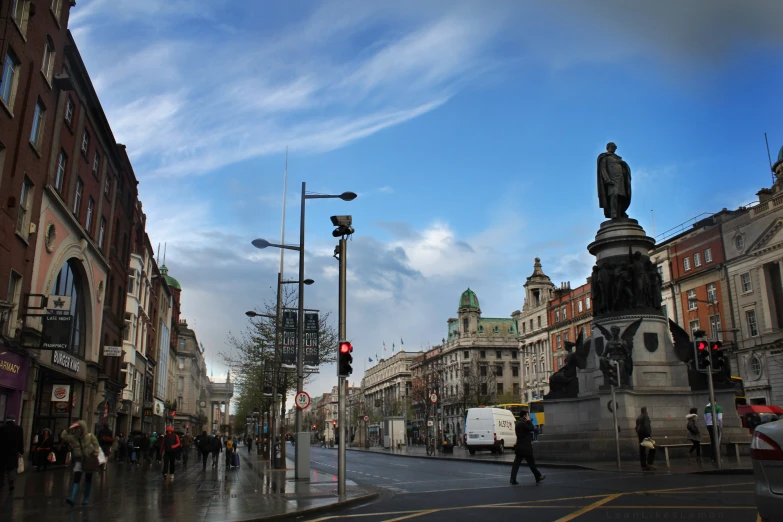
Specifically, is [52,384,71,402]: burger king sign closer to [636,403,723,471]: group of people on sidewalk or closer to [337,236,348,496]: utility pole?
[337,236,348,496]: utility pole

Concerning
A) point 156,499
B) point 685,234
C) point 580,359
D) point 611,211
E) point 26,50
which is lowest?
point 156,499

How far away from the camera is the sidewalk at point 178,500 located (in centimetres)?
1181

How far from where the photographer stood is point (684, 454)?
23.6 meters

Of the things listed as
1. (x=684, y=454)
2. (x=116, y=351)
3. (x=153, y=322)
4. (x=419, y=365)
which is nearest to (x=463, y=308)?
(x=419, y=365)

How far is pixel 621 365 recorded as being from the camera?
81.4 feet

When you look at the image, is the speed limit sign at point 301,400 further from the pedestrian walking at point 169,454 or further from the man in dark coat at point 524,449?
the man in dark coat at point 524,449

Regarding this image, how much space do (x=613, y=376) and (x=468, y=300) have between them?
10580cm

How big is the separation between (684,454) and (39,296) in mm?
24706

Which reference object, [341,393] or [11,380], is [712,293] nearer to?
[341,393]

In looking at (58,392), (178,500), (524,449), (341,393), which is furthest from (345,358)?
(58,392)

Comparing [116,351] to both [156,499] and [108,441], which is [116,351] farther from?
[156,499]

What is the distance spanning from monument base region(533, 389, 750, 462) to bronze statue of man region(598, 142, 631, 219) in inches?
326

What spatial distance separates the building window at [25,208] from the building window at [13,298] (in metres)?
1.60

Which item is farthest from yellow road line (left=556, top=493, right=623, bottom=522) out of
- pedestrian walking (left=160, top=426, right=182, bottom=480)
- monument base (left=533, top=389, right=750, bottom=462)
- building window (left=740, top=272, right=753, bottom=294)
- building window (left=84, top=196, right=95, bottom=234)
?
building window (left=740, top=272, right=753, bottom=294)
